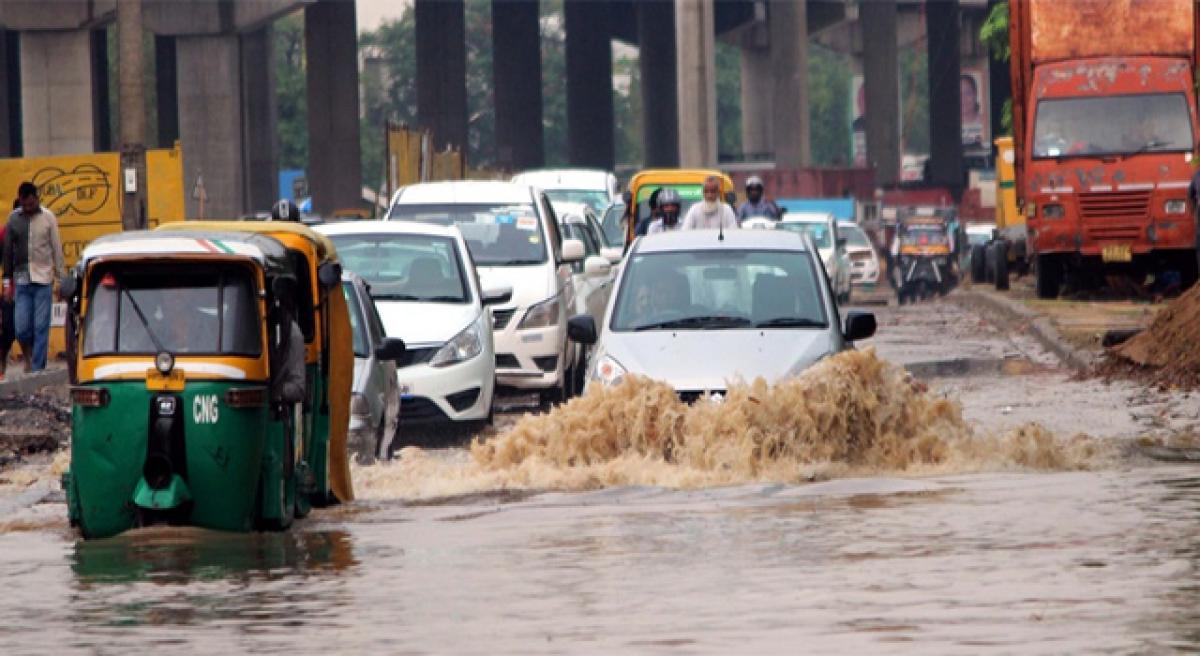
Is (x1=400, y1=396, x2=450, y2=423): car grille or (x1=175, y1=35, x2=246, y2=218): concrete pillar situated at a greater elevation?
(x1=175, y1=35, x2=246, y2=218): concrete pillar

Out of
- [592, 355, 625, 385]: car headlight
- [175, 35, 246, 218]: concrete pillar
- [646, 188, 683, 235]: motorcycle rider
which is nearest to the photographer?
[592, 355, 625, 385]: car headlight

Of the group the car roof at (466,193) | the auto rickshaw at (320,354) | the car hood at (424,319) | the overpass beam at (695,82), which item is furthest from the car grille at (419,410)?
the overpass beam at (695,82)

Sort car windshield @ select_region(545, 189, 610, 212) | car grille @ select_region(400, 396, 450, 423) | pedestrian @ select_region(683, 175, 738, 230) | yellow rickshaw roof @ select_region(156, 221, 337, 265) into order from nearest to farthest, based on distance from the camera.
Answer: yellow rickshaw roof @ select_region(156, 221, 337, 265), car grille @ select_region(400, 396, 450, 423), pedestrian @ select_region(683, 175, 738, 230), car windshield @ select_region(545, 189, 610, 212)

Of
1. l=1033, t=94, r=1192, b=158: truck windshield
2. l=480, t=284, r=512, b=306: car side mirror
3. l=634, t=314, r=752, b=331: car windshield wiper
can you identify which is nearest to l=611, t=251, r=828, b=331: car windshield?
l=634, t=314, r=752, b=331: car windshield wiper

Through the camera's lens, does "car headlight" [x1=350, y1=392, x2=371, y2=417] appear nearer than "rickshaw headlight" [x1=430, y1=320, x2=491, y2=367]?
Yes

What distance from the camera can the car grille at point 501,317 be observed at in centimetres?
1995

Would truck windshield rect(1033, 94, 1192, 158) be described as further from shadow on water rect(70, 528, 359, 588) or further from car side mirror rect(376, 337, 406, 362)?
shadow on water rect(70, 528, 359, 588)

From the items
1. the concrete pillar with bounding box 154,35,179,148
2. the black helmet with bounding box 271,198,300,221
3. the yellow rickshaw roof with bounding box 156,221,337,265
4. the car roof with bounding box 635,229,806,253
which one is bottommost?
the car roof with bounding box 635,229,806,253

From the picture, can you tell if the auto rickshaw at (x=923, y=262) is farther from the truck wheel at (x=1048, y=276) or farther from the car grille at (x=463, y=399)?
the car grille at (x=463, y=399)

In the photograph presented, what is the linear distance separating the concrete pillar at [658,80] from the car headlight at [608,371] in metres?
95.0

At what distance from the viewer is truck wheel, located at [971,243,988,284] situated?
47966mm

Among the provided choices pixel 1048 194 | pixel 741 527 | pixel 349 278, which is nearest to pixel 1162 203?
pixel 1048 194

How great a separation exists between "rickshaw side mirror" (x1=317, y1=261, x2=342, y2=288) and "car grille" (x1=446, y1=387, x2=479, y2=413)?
17.0 feet

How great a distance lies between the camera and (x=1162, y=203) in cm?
3117
